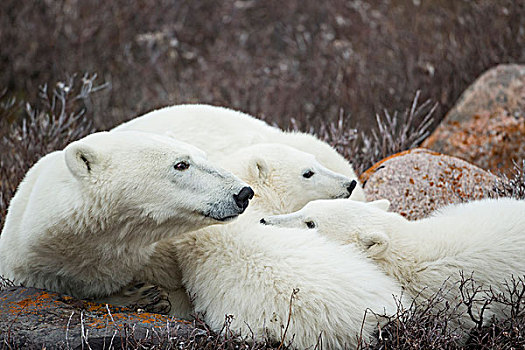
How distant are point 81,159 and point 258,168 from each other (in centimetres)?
125

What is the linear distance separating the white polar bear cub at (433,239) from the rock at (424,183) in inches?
25.3

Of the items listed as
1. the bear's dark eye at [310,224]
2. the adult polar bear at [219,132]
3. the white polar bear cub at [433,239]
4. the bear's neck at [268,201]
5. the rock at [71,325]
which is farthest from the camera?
the adult polar bear at [219,132]

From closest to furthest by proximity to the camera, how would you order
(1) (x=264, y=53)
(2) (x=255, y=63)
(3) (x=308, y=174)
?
(3) (x=308, y=174)
(2) (x=255, y=63)
(1) (x=264, y=53)

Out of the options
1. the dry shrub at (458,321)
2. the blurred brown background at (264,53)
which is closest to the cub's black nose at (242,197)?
the dry shrub at (458,321)

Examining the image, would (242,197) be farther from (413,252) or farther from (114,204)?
(413,252)

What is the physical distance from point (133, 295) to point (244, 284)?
0.58 m

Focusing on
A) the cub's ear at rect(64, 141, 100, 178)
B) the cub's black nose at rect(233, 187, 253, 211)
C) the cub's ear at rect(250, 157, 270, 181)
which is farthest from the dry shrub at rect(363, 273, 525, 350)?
the cub's ear at rect(64, 141, 100, 178)

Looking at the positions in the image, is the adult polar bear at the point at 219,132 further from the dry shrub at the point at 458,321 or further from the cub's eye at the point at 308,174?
the dry shrub at the point at 458,321

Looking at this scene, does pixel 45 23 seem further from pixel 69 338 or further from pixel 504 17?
pixel 69 338

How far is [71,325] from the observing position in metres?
2.50

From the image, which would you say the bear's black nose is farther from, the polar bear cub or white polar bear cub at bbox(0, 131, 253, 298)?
white polar bear cub at bbox(0, 131, 253, 298)

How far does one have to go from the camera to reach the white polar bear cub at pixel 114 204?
8.32 feet

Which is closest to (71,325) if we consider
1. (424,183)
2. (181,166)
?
(181,166)

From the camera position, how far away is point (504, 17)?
6.96 metres
